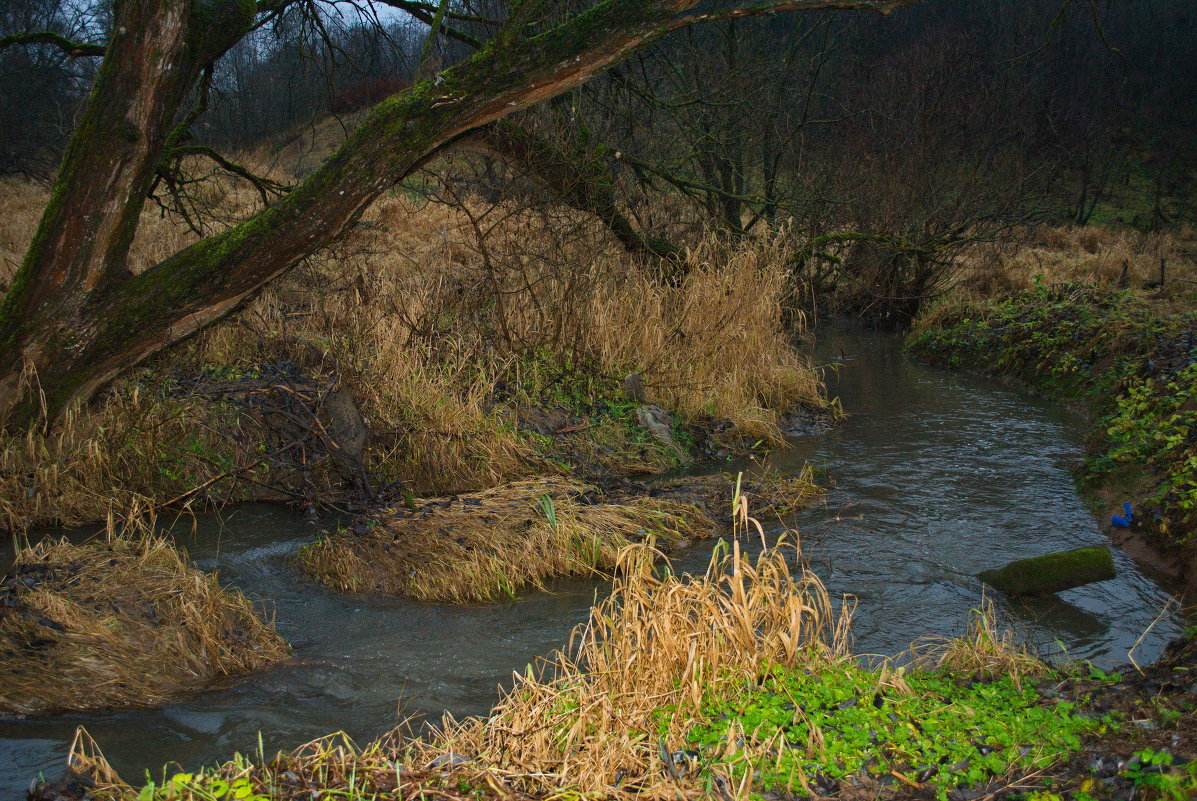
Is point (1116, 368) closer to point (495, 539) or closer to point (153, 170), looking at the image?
point (495, 539)

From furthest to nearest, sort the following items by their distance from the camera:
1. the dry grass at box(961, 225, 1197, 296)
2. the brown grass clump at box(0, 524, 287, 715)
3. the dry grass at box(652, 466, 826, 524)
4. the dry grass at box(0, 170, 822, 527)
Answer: the dry grass at box(961, 225, 1197, 296), the dry grass at box(652, 466, 826, 524), the dry grass at box(0, 170, 822, 527), the brown grass clump at box(0, 524, 287, 715)

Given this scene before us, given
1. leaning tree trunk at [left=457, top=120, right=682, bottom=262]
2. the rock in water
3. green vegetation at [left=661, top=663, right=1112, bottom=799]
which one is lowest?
the rock in water

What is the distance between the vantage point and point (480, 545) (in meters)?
5.99

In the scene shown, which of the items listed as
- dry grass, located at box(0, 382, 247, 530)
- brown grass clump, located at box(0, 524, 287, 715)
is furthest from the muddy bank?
dry grass, located at box(0, 382, 247, 530)

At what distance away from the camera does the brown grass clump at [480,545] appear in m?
5.78

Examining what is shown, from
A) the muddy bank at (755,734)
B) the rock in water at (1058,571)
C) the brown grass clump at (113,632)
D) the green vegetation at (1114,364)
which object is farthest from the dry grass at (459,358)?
the muddy bank at (755,734)

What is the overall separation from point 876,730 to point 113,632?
359cm

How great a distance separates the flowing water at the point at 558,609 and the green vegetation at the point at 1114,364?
0.43 m

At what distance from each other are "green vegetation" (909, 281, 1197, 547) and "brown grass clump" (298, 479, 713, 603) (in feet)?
11.6

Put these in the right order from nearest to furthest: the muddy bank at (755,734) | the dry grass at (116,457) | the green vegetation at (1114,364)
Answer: the muddy bank at (755,734), the dry grass at (116,457), the green vegetation at (1114,364)

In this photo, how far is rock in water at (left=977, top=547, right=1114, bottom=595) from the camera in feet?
18.3

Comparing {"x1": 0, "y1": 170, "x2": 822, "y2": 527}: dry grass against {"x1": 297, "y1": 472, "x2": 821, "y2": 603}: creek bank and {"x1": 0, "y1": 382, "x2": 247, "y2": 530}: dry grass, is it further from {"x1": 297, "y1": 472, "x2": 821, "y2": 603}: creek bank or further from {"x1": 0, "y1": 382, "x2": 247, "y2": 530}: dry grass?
{"x1": 297, "y1": 472, "x2": 821, "y2": 603}: creek bank

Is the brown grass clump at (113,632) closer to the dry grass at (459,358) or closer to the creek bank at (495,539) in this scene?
the creek bank at (495,539)

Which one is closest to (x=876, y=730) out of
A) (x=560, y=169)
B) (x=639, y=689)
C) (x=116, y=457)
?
(x=639, y=689)
